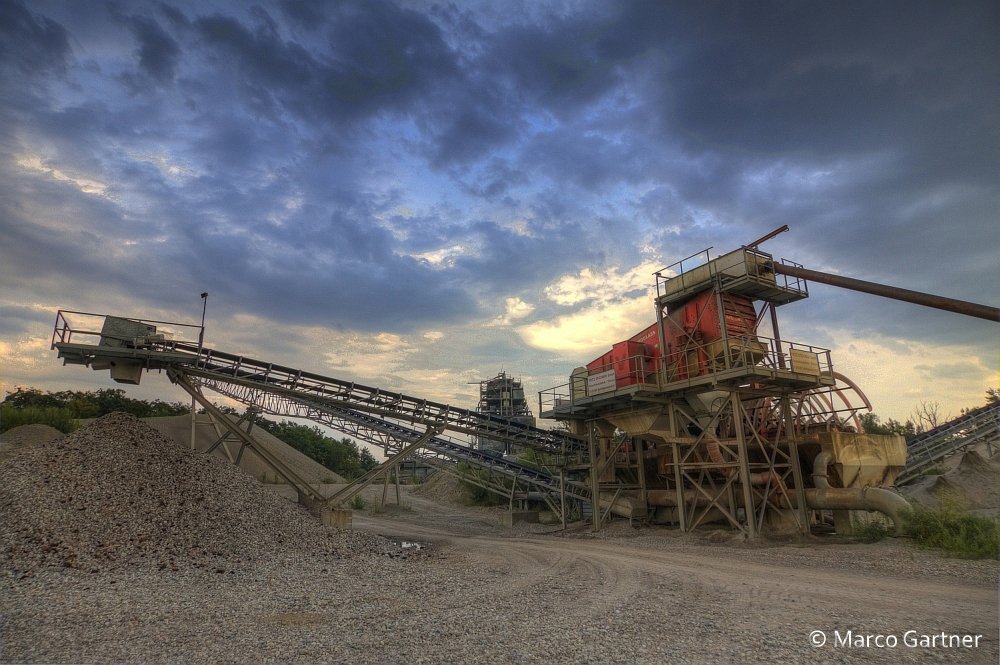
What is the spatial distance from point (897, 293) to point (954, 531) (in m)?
5.86

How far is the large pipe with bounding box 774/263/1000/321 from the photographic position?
1112 cm

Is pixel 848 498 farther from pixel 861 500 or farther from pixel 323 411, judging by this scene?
pixel 323 411

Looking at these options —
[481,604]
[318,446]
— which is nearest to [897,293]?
[481,604]

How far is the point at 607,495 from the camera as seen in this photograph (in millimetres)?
22469

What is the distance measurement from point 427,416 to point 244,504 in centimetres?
779

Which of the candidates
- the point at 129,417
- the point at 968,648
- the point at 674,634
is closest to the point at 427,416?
the point at 129,417

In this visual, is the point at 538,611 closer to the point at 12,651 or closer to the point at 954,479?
the point at 12,651

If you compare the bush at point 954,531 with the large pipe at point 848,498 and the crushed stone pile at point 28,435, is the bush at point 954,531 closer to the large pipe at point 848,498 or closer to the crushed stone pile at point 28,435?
the large pipe at point 848,498

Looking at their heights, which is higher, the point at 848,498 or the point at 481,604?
the point at 848,498

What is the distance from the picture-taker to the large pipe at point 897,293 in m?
11.1

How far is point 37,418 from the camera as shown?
35.1 metres

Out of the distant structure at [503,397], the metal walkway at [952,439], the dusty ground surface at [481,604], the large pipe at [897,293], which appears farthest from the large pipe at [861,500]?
the distant structure at [503,397]

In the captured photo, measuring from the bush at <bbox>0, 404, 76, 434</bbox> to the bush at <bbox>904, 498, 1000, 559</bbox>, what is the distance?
4336 centimetres

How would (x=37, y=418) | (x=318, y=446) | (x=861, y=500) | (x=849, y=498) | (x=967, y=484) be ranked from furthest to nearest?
1. (x=318, y=446)
2. (x=37, y=418)
3. (x=967, y=484)
4. (x=849, y=498)
5. (x=861, y=500)
